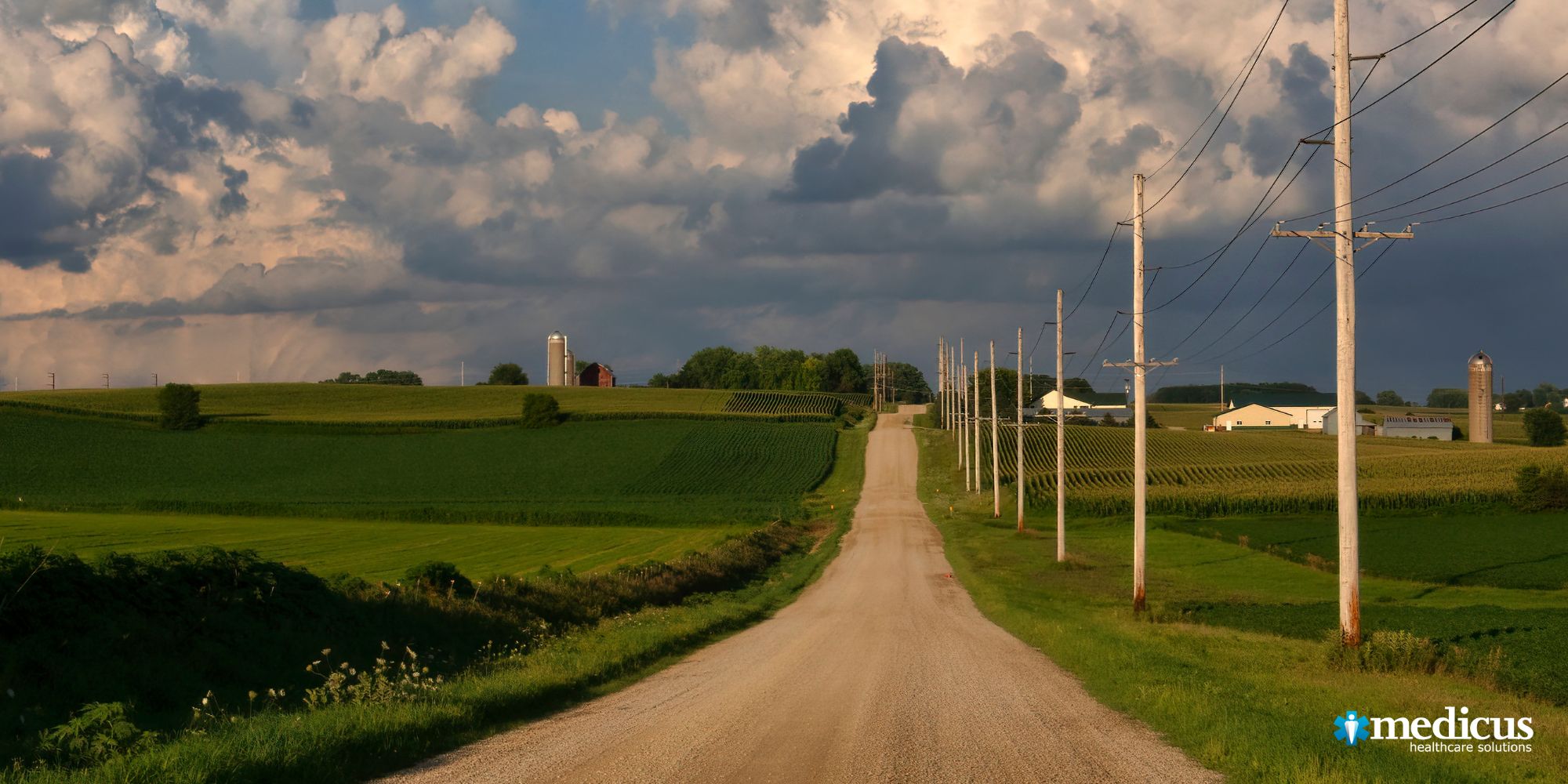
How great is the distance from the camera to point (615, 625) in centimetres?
2191

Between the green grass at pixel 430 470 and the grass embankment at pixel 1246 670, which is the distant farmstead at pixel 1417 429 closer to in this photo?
the green grass at pixel 430 470

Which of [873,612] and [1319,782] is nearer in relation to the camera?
[1319,782]

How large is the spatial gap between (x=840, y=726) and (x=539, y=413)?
101m

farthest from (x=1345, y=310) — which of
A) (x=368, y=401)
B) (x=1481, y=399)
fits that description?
(x=1481, y=399)

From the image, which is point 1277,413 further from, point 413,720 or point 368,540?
point 413,720

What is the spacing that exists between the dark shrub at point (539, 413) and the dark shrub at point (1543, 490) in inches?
3145

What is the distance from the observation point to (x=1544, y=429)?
412 ft

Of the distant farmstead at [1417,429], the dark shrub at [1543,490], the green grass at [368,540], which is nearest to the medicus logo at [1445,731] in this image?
the green grass at [368,540]

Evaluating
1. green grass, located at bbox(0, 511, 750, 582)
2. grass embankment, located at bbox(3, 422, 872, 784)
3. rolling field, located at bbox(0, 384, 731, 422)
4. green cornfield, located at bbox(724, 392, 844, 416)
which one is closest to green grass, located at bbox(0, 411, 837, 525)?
green grass, located at bbox(0, 511, 750, 582)

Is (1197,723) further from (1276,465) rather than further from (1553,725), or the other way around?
(1276,465)

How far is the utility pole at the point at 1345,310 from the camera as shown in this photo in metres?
18.1

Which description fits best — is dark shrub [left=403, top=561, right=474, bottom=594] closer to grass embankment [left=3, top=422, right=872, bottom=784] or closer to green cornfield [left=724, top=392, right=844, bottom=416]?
grass embankment [left=3, top=422, right=872, bottom=784]

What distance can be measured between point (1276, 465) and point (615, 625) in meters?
78.0

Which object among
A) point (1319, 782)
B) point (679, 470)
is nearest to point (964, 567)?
point (1319, 782)
